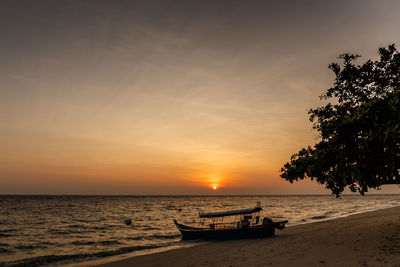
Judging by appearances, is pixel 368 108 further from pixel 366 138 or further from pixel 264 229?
pixel 264 229

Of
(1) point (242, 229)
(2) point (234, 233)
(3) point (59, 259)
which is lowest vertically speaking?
(3) point (59, 259)

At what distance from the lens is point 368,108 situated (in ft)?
39.9

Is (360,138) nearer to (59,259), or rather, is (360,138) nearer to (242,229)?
(242,229)

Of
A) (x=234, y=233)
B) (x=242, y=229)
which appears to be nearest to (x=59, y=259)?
(x=234, y=233)

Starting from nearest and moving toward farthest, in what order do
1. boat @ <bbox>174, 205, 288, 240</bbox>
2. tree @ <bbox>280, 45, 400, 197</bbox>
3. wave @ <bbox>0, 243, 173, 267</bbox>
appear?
tree @ <bbox>280, 45, 400, 197</bbox>
wave @ <bbox>0, 243, 173, 267</bbox>
boat @ <bbox>174, 205, 288, 240</bbox>

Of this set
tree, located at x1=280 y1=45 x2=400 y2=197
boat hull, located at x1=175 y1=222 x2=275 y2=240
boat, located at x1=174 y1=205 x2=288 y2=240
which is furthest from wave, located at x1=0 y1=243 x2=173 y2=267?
tree, located at x1=280 y1=45 x2=400 y2=197

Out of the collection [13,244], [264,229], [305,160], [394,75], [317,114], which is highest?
[394,75]

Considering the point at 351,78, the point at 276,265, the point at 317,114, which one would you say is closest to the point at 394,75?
the point at 351,78

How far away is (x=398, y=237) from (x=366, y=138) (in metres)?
8.07

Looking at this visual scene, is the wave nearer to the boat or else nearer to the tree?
the boat

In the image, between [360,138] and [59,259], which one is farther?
[59,259]

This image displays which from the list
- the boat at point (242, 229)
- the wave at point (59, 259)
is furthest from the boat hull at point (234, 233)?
the wave at point (59, 259)

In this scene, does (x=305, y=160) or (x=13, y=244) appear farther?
(x=13, y=244)

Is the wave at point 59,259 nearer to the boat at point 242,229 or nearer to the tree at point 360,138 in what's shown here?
the boat at point 242,229
